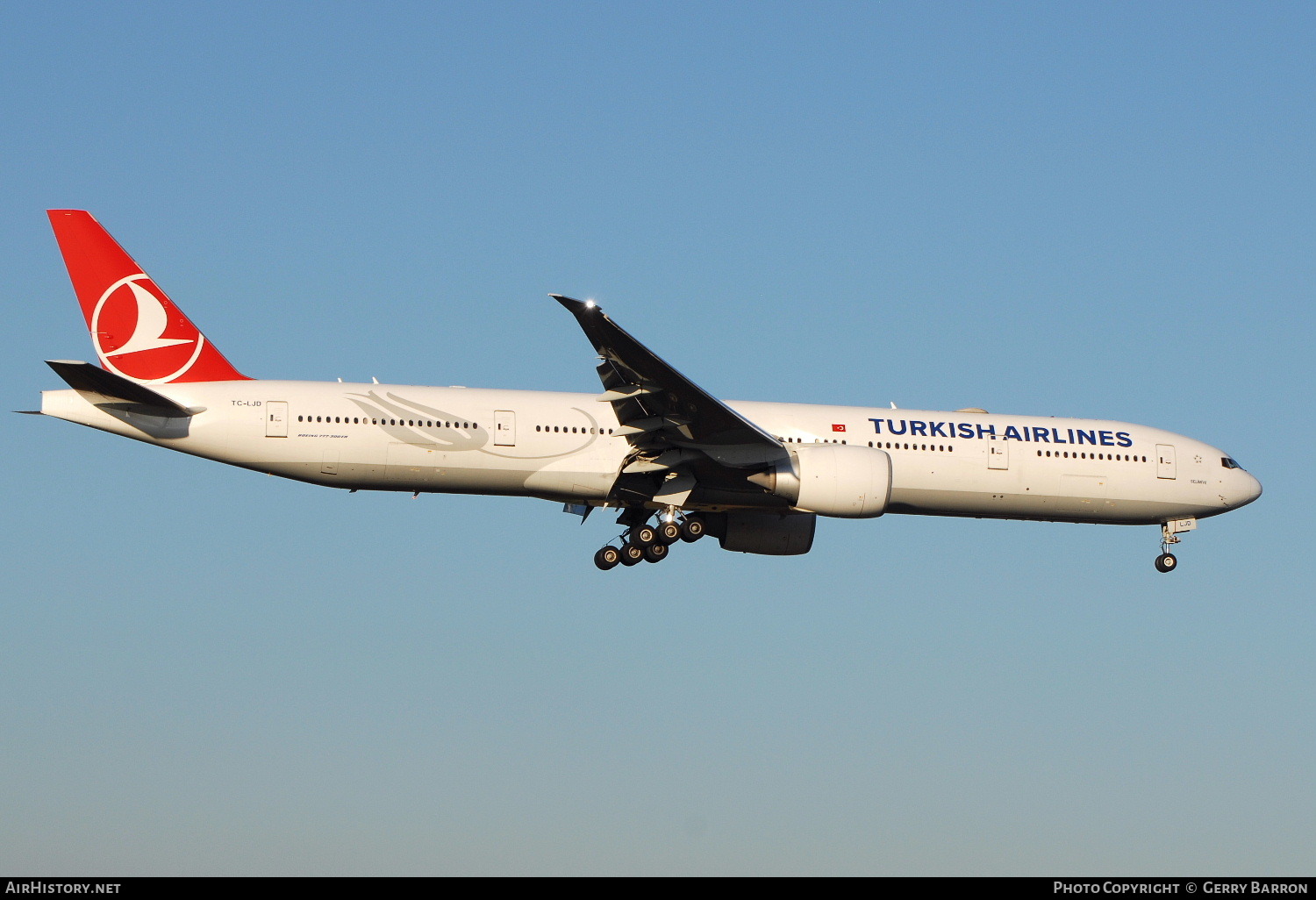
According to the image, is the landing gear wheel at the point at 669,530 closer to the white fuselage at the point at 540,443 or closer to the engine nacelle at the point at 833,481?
the white fuselage at the point at 540,443

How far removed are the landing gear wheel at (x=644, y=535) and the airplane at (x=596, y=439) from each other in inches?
2.4

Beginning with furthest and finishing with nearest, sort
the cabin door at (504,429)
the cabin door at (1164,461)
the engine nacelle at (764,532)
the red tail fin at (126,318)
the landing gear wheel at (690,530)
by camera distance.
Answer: the cabin door at (1164,461)
the engine nacelle at (764,532)
the landing gear wheel at (690,530)
the red tail fin at (126,318)
the cabin door at (504,429)

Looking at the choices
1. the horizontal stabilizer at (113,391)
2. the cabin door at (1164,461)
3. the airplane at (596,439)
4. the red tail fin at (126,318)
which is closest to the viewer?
the horizontal stabilizer at (113,391)

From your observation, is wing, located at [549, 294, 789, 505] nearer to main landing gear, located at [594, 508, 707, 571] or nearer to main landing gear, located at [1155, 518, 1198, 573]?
main landing gear, located at [594, 508, 707, 571]

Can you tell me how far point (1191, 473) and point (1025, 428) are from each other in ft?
13.7

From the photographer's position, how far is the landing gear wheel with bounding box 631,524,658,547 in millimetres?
30297

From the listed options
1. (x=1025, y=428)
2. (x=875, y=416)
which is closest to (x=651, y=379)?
(x=875, y=416)

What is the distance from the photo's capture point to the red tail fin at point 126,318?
29391mm

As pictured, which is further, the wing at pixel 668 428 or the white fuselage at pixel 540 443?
the white fuselage at pixel 540 443

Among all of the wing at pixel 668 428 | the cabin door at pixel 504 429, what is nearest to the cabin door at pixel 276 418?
the cabin door at pixel 504 429
